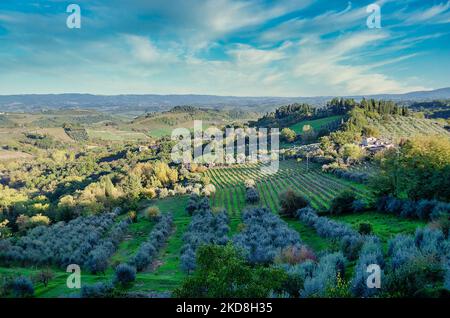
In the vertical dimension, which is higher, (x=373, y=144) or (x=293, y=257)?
(x=373, y=144)

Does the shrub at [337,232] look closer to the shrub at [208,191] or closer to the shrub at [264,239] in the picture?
the shrub at [264,239]

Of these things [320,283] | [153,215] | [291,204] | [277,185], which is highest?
[320,283]

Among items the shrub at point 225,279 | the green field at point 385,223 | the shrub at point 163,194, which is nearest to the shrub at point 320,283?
the shrub at point 225,279

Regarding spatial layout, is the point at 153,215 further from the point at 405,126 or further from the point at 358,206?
the point at 405,126

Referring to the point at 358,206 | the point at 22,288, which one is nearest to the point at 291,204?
the point at 358,206

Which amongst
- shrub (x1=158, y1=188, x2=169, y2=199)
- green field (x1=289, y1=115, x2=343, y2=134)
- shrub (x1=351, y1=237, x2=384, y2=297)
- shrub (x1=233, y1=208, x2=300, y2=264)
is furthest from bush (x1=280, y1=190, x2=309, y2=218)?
green field (x1=289, y1=115, x2=343, y2=134)

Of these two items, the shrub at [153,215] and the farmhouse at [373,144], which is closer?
the shrub at [153,215]

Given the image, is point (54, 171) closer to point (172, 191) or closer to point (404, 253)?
point (172, 191)

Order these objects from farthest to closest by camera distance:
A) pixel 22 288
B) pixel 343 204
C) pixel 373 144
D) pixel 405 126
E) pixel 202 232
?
pixel 405 126 < pixel 373 144 < pixel 343 204 < pixel 202 232 < pixel 22 288
